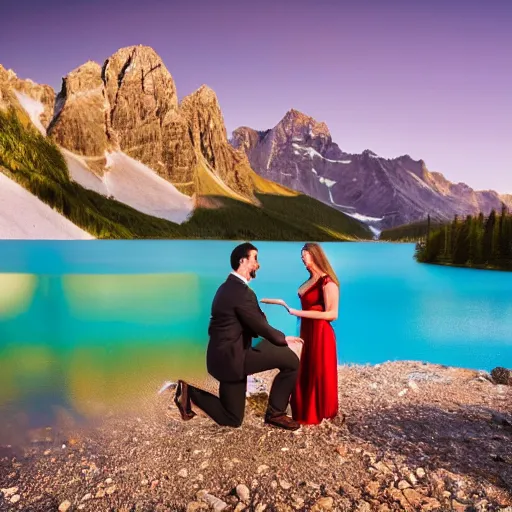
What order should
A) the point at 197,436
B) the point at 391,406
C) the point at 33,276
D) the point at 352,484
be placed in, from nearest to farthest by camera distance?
the point at 352,484 < the point at 197,436 < the point at 391,406 < the point at 33,276

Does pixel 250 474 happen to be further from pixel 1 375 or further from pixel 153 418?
pixel 1 375

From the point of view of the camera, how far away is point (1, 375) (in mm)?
14258

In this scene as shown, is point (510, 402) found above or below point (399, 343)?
above

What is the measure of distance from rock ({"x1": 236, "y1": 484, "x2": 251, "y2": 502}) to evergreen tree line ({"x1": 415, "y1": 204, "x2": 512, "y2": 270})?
78.4 meters

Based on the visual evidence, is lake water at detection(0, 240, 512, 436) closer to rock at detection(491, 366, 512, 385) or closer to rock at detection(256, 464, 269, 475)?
rock at detection(256, 464, 269, 475)

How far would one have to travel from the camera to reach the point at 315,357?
27.2 feet

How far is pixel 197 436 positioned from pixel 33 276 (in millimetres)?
52049

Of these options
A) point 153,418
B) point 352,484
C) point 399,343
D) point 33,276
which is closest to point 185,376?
point 153,418

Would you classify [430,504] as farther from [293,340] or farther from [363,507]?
[293,340]

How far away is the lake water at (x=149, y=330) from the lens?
13203 millimetres

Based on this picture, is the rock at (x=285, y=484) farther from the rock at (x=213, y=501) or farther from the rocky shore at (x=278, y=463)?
the rock at (x=213, y=501)

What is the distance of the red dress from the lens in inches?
324

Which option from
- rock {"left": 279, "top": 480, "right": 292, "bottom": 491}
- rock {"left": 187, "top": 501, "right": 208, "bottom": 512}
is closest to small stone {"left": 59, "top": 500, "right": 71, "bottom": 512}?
rock {"left": 187, "top": 501, "right": 208, "bottom": 512}

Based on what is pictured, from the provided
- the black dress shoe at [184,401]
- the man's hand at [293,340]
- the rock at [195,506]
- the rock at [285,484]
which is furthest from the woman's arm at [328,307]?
the rock at [195,506]
